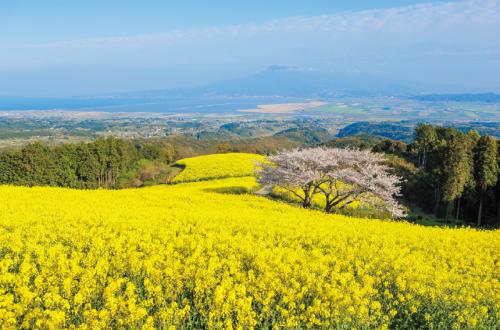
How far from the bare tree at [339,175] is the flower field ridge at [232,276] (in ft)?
31.3

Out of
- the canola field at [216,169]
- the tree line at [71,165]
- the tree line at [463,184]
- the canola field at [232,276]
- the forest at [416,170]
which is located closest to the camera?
the canola field at [232,276]

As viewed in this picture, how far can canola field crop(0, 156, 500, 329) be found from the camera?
24.6 ft

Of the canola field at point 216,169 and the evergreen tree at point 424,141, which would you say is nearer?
the canola field at point 216,169

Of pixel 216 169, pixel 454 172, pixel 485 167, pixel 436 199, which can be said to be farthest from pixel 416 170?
pixel 216 169

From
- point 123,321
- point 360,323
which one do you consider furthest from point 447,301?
point 123,321

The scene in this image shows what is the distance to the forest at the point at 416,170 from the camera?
4266cm

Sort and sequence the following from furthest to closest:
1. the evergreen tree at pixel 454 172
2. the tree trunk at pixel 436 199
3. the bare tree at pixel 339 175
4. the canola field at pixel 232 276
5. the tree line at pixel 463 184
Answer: the tree trunk at pixel 436 199, the tree line at pixel 463 184, the evergreen tree at pixel 454 172, the bare tree at pixel 339 175, the canola field at pixel 232 276

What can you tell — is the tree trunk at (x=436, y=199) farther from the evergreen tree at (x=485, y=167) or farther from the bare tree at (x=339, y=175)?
the bare tree at (x=339, y=175)

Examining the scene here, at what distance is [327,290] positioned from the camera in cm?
854

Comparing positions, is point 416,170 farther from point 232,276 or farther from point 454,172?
point 232,276

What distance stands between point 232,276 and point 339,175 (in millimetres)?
18074

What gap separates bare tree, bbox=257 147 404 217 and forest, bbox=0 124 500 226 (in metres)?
3.75

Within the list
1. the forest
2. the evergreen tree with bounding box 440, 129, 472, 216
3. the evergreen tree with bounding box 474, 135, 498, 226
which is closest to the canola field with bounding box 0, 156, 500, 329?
the forest

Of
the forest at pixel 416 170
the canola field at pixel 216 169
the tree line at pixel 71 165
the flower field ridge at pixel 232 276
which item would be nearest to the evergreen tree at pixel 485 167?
the forest at pixel 416 170
